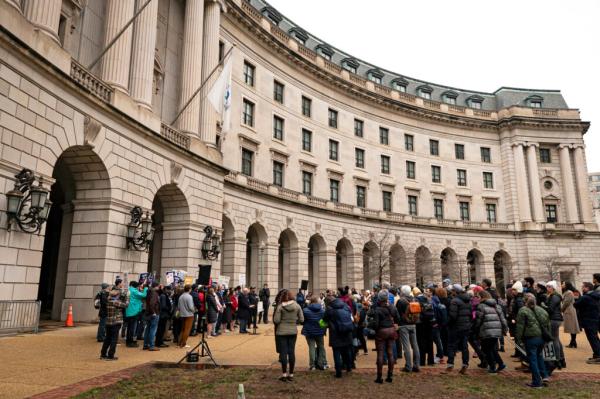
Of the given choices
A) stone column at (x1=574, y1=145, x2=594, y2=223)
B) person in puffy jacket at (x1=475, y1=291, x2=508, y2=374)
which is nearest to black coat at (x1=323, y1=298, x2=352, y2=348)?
person in puffy jacket at (x1=475, y1=291, x2=508, y2=374)

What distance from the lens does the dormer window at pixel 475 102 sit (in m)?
56.2

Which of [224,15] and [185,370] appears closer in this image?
[185,370]

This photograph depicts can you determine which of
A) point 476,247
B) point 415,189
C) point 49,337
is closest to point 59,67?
point 49,337

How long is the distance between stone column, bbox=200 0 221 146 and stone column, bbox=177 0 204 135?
2.07ft

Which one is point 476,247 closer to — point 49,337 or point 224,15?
point 224,15

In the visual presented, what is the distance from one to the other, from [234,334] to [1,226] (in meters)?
9.64

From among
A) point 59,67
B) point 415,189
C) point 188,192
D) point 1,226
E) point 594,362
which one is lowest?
point 594,362

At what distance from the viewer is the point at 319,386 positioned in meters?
9.23

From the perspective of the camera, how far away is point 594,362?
40.2ft

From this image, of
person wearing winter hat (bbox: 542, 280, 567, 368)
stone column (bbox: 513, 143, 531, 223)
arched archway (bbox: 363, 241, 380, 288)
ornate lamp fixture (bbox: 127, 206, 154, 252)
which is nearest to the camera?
person wearing winter hat (bbox: 542, 280, 567, 368)

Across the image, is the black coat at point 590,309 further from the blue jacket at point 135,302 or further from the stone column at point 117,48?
the stone column at point 117,48

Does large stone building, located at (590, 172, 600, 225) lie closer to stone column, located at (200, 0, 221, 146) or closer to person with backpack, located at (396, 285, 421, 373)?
stone column, located at (200, 0, 221, 146)

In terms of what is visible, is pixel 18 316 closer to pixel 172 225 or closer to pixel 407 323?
pixel 172 225

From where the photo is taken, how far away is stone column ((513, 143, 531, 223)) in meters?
51.4
